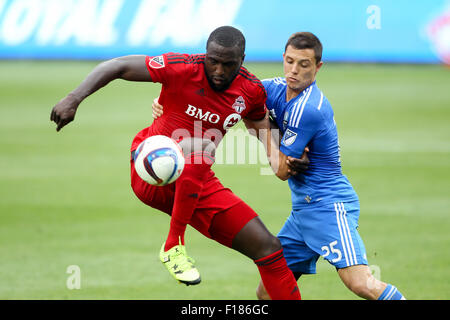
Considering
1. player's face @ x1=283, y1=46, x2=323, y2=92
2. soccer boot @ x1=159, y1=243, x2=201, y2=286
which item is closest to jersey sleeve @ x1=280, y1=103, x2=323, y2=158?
player's face @ x1=283, y1=46, x2=323, y2=92

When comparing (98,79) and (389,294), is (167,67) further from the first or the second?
(389,294)

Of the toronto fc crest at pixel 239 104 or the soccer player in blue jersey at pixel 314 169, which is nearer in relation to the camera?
the soccer player in blue jersey at pixel 314 169

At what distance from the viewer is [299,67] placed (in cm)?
641

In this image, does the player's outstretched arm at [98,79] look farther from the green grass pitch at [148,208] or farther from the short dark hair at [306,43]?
the green grass pitch at [148,208]

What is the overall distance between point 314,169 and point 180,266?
1.57 meters

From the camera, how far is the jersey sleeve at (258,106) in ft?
21.4

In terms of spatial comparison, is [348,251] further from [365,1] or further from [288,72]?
[365,1]

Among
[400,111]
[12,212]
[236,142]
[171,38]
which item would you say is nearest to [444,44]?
[400,111]

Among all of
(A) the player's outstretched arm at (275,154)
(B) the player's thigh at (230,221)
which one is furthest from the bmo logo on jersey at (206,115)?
(B) the player's thigh at (230,221)

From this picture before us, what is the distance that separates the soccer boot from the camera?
19.5 feet

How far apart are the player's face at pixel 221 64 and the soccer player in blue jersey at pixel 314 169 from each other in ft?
2.04

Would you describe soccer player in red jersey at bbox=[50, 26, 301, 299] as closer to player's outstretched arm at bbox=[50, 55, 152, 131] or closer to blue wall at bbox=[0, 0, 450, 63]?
player's outstretched arm at bbox=[50, 55, 152, 131]

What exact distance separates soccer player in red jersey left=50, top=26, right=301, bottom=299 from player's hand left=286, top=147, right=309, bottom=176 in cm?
52

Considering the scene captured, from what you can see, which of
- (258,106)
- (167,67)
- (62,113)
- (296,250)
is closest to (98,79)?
(62,113)
